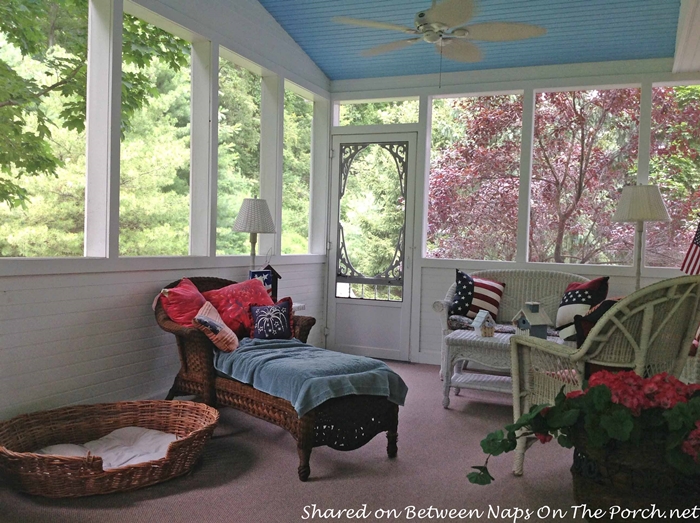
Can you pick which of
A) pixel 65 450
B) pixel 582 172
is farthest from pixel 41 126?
pixel 582 172

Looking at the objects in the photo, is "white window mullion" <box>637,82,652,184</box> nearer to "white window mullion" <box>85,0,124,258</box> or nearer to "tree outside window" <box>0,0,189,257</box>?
"tree outside window" <box>0,0,189,257</box>

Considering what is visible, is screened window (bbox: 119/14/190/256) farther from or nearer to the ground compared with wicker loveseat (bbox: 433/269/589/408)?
farther from the ground

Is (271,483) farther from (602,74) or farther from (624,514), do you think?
(602,74)

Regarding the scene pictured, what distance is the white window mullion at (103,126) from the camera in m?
3.68

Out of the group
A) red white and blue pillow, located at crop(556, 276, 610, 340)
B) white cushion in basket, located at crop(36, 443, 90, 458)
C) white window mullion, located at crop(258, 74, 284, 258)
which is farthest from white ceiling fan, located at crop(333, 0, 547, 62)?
white cushion in basket, located at crop(36, 443, 90, 458)

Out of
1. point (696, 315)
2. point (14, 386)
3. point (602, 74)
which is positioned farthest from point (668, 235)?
point (14, 386)

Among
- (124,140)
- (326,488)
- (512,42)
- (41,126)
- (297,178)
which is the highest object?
(512,42)

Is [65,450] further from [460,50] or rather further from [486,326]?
[460,50]

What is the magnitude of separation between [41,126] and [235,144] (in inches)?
129

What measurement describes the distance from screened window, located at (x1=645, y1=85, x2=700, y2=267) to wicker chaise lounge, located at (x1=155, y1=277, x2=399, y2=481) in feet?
11.5

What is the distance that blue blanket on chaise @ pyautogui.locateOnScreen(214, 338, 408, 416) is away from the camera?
9.90ft

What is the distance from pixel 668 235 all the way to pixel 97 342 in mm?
4881

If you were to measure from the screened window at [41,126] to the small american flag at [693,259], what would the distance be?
5001mm

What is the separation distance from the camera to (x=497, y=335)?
14.6ft
